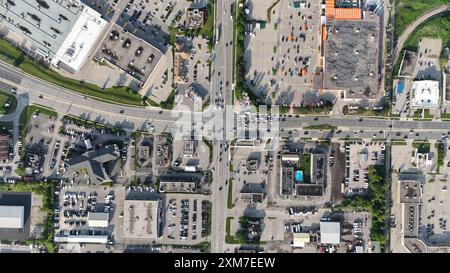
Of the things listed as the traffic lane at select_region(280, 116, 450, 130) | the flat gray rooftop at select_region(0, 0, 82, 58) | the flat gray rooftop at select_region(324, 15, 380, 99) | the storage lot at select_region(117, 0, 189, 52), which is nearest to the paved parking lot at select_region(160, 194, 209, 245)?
the traffic lane at select_region(280, 116, 450, 130)

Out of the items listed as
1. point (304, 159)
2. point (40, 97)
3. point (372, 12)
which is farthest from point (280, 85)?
point (40, 97)

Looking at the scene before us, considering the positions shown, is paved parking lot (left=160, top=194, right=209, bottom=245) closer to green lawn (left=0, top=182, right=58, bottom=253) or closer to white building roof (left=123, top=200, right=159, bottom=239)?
white building roof (left=123, top=200, right=159, bottom=239)

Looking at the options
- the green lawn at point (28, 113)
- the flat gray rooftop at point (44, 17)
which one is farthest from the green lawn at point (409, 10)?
the green lawn at point (28, 113)

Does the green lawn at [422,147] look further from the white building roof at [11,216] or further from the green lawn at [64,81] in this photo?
the white building roof at [11,216]

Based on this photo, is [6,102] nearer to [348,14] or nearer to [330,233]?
[330,233]

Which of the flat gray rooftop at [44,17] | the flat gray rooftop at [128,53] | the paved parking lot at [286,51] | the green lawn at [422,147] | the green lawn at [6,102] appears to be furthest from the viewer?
the green lawn at [422,147]
